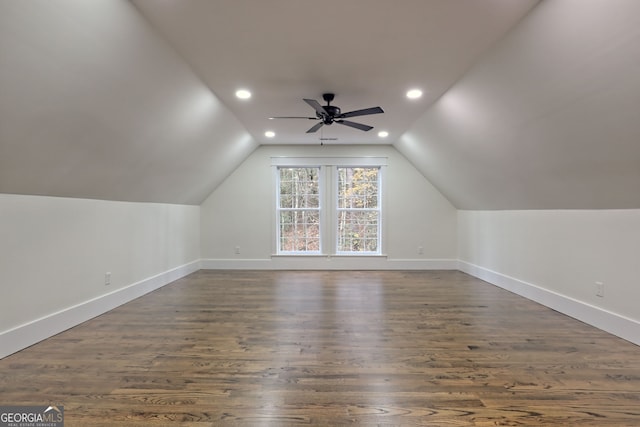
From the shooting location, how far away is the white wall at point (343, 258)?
19.5 ft

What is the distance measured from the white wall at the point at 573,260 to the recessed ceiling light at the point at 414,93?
215 cm

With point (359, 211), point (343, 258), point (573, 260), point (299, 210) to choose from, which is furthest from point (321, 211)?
point (573, 260)

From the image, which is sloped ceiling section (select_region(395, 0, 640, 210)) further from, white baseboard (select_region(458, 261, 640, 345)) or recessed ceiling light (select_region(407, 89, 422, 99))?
white baseboard (select_region(458, 261, 640, 345))

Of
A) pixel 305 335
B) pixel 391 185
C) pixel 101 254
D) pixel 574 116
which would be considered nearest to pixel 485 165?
pixel 574 116

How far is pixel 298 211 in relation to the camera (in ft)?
20.0

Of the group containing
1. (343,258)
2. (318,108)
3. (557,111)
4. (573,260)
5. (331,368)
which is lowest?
(331,368)

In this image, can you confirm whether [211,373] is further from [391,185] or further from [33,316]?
[391,185]

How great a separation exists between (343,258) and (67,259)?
4263 mm

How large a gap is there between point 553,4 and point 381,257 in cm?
467

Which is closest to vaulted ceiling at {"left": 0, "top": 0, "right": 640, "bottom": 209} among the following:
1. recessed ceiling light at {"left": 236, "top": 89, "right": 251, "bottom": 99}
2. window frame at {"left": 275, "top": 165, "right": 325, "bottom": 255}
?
recessed ceiling light at {"left": 236, "top": 89, "right": 251, "bottom": 99}

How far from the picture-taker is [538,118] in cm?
258

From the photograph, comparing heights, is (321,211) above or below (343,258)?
above

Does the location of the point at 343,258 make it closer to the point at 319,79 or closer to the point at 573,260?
the point at 573,260

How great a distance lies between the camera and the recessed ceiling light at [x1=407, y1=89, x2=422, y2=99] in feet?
10.8
